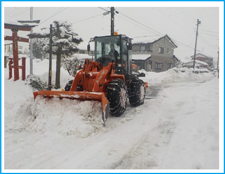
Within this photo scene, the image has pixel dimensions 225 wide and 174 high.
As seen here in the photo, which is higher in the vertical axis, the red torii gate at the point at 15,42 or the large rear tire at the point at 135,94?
the red torii gate at the point at 15,42

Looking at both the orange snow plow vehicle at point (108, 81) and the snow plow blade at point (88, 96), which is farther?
the orange snow plow vehicle at point (108, 81)

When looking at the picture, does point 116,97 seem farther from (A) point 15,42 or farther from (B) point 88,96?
(A) point 15,42

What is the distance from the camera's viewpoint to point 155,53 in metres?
29.8

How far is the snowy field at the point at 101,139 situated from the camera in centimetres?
311

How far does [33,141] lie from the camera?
382cm

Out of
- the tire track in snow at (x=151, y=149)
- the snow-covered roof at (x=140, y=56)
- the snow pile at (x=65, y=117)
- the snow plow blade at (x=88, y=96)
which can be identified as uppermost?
the snow-covered roof at (x=140, y=56)

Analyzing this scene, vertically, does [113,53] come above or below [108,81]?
above

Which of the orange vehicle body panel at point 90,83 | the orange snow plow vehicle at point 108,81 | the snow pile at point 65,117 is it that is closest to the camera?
the snow pile at point 65,117

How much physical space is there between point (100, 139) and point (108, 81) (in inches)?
84.4

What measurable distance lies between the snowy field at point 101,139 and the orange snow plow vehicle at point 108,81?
0.21m

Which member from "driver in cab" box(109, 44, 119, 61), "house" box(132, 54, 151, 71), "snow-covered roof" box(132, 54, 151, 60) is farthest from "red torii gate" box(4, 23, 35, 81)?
"snow-covered roof" box(132, 54, 151, 60)

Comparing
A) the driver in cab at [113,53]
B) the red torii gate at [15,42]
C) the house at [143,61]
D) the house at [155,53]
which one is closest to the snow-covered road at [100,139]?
the driver in cab at [113,53]

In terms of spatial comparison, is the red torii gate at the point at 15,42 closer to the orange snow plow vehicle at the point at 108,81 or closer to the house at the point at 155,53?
the orange snow plow vehicle at the point at 108,81

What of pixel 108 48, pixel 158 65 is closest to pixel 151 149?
pixel 108 48
